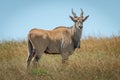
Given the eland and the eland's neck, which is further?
the eland's neck

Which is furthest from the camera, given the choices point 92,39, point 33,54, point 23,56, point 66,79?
point 92,39

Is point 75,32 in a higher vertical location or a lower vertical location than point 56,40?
higher

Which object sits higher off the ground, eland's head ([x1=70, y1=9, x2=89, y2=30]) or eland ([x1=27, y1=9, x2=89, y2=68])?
eland's head ([x1=70, y1=9, x2=89, y2=30])

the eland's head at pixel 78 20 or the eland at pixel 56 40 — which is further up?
the eland's head at pixel 78 20

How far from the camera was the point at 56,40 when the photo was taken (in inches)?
511

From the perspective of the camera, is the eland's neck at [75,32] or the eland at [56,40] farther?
→ the eland's neck at [75,32]

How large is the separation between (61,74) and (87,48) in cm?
722

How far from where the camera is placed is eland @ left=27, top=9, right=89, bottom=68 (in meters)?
12.5

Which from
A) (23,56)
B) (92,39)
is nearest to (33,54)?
(23,56)

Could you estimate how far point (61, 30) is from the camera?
1331 cm

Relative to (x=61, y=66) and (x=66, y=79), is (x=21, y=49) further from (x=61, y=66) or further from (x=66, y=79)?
(x=66, y=79)

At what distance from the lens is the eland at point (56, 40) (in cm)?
1248

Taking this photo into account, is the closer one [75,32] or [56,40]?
[56,40]

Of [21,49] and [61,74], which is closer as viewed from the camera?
[61,74]
